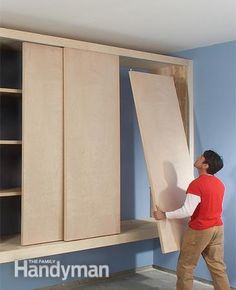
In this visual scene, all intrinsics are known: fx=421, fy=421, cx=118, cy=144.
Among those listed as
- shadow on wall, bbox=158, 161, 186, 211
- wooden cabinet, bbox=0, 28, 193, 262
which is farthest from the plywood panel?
wooden cabinet, bbox=0, 28, 193, 262

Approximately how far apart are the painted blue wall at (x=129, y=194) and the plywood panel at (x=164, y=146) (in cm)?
70

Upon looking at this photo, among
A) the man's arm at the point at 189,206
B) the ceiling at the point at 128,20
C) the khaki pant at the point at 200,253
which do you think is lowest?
the khaki pant at the point at 200,253

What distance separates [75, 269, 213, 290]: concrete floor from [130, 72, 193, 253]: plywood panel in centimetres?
78

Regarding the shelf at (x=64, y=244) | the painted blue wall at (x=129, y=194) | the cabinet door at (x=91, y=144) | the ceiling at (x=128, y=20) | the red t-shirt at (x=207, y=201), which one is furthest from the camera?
the painted blue wall at (x=129, y=194)

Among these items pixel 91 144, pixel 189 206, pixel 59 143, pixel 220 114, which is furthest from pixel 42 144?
pixel 220 114

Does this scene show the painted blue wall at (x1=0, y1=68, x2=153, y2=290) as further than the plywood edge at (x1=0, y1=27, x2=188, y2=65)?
Yes

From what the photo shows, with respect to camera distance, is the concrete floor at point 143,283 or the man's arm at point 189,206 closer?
the man's arm at point 189,206

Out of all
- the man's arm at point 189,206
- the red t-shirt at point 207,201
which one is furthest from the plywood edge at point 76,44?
the man's arm at point 189,206

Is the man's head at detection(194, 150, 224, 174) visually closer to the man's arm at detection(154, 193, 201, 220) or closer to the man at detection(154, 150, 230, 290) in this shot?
the man at detection(154, 150, 230, 290)

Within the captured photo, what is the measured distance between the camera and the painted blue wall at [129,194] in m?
4.45

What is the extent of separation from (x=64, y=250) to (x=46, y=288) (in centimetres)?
84

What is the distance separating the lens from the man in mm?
3312

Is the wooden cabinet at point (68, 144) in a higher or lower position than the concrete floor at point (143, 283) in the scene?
higher

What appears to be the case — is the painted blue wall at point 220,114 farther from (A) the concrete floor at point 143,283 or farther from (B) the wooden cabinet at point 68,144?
(B) the wooden cabinet at point 68,144
